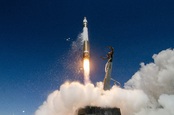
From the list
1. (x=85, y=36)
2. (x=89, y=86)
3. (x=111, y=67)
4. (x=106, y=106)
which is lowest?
(x=106, y=106)

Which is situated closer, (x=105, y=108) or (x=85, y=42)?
(x=105, y=108)

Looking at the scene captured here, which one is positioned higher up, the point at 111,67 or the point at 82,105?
the point at 111,67

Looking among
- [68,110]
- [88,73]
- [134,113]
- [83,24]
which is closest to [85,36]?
[83,24]

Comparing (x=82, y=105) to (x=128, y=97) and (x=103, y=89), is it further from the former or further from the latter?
(x=128, y=97)

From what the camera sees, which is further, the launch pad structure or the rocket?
the rocket

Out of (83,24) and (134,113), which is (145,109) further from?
(83,24)

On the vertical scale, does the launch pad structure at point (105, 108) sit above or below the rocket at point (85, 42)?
below

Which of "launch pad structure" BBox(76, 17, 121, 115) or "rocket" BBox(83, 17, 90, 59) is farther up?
"rocket" BBox(83, 17, 90, 59)

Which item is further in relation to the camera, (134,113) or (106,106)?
(134,113)

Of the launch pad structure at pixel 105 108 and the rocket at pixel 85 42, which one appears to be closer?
the launch pad structure at pixel 105 108

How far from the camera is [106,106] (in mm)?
58000

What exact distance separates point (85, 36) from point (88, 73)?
8501mm

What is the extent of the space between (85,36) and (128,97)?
17.3m

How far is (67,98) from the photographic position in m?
59.3
